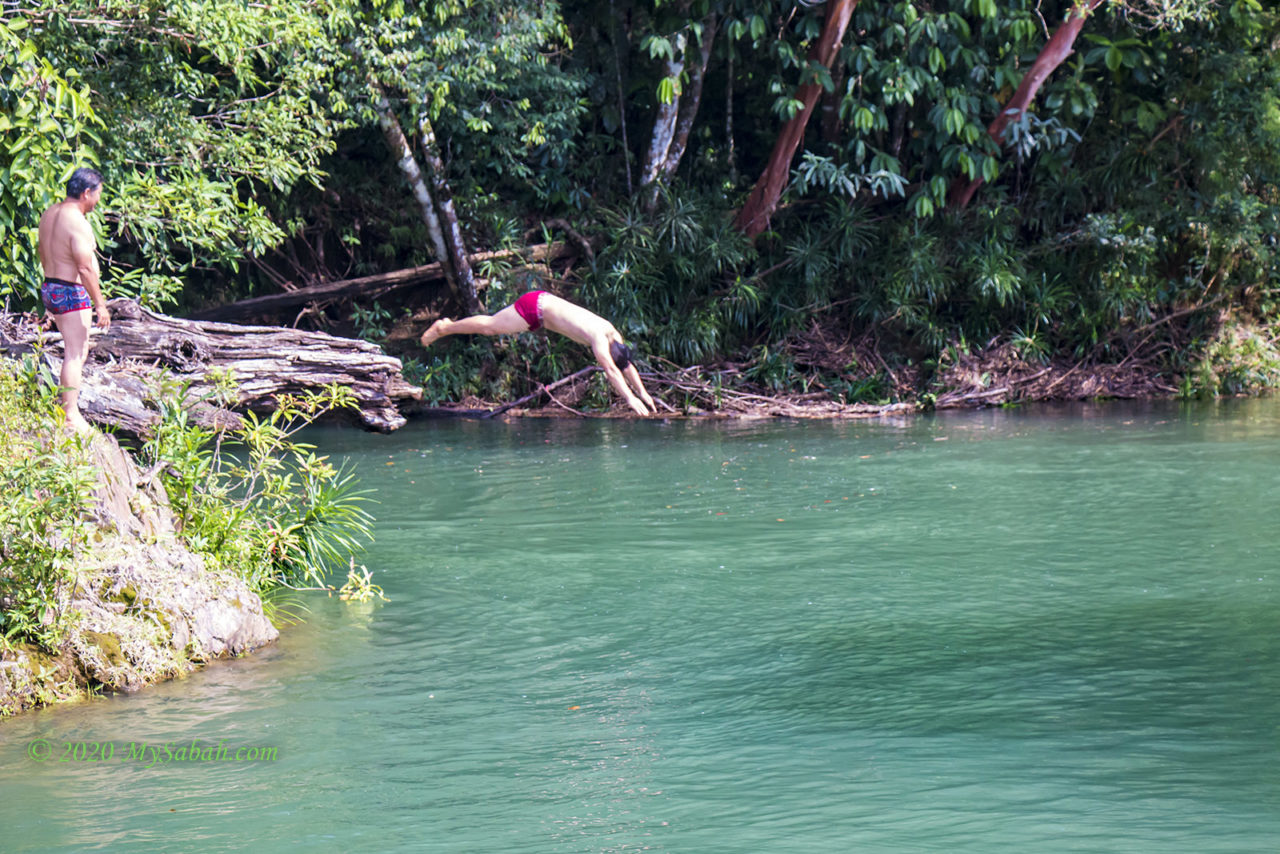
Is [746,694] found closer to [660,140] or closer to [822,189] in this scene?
[660,140]

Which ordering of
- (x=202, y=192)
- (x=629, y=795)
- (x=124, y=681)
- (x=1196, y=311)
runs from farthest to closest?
1. (x=1196, y=311)
2. (x=202, y=192)
3. (x=124, y=681)
4. (x=629, y=795)

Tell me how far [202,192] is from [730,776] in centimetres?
921

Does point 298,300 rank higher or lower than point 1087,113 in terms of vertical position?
lower

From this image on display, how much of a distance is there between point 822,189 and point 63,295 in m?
12.7

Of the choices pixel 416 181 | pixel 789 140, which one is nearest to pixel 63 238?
pixel 416 181

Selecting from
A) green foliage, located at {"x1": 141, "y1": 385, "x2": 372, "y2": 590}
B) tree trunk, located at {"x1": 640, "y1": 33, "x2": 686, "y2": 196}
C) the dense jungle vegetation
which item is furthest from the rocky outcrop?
tree trunk, located at {"x1": 640, "y1": 33, "x2": 686, "y2": 196}

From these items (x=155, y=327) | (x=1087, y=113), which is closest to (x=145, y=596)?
(x=155, y=327)

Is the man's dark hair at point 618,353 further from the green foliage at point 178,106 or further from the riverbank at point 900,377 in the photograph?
the riverbank at point 900,377

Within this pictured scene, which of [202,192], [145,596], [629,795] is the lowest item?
[629,795]

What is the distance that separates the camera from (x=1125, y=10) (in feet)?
54.3

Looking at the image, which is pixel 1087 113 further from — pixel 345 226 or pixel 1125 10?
pixel 345 226

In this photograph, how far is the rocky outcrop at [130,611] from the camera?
589cm

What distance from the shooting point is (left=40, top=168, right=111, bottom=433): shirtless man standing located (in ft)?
24.0

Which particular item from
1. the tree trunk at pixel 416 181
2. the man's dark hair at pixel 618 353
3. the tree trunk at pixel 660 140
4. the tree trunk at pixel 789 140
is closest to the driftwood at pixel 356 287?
the tree trunk at pixel 416 181
